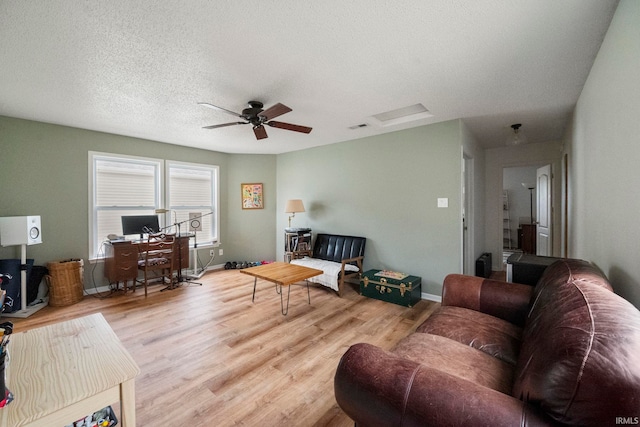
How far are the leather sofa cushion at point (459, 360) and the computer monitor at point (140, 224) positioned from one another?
4140 millimetres

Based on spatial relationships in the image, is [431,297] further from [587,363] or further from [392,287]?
[587,363]

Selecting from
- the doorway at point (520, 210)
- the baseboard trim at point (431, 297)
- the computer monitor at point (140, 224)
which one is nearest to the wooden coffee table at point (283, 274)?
the baseboard trim at point (431, 297)

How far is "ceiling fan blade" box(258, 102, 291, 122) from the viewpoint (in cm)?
243

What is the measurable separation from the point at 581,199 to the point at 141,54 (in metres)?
4.09

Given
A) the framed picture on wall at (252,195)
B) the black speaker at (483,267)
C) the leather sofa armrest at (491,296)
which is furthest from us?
the framed picture on wall at (252,195)

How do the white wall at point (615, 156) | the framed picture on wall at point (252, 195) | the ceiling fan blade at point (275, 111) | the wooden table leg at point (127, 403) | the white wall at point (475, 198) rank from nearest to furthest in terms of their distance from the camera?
the wooden table leg at point (127, 403) < the white wall at point (615, 156) < the ceiling fan blade at point (275, 111) < the white wall at point (475, 198) < the framed picture on wall at point (252, 195)

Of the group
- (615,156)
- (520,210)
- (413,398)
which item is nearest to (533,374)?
(413,398)

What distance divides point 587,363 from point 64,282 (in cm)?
487

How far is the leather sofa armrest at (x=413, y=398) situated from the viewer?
80 cm

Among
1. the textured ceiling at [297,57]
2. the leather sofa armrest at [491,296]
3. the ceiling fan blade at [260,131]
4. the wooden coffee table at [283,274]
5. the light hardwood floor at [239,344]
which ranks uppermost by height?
the textured ceiling at [297,57]

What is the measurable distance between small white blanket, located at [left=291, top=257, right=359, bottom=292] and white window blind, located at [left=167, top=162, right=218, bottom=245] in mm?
2088

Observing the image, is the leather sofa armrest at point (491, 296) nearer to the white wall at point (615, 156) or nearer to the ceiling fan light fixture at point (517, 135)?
the white wall at point (615, 156)

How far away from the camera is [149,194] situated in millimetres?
4508

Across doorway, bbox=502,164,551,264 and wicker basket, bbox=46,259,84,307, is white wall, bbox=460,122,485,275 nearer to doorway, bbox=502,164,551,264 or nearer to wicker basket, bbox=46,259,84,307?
doorway, bbox=502,164,551,264
